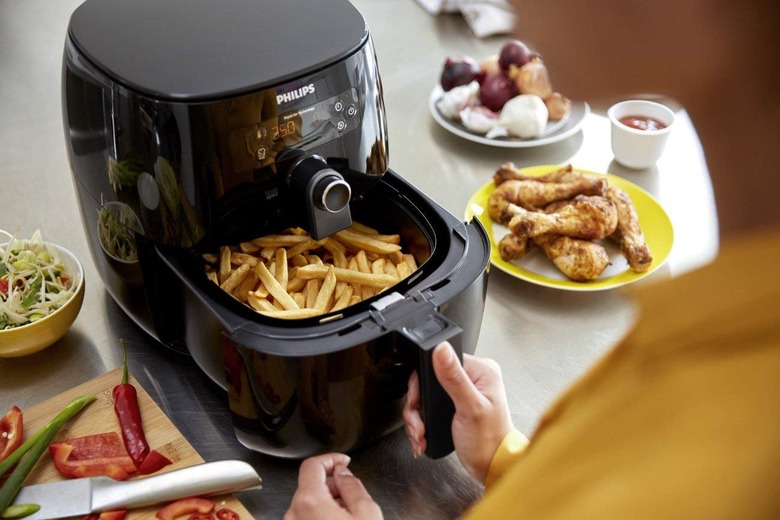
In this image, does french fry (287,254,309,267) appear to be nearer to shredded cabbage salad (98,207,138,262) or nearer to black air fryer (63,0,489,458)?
black air fryer (63,0,489,458)

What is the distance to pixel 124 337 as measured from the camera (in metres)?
1.31

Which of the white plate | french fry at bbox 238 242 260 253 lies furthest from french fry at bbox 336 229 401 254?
the white plate

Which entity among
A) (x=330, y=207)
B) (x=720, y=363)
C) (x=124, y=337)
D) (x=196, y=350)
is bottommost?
(x=124, y=337)

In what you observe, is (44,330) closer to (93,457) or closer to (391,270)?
(93,457)

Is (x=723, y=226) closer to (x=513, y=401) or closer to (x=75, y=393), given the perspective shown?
(x=513, y=401)

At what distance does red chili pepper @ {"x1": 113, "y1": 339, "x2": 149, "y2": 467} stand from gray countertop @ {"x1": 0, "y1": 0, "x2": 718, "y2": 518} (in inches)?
2.4

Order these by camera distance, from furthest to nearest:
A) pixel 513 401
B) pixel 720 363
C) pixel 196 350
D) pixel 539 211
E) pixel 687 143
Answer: pixel 687 143 → pixel 539 211 → pixel 513 401 → pixel 196 350 → pixel 720 363

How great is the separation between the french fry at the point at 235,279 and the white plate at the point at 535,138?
0.72m

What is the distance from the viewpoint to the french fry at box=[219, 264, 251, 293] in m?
1.10

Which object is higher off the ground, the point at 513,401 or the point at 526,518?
the point at 526,518

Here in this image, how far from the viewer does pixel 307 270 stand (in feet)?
3.64

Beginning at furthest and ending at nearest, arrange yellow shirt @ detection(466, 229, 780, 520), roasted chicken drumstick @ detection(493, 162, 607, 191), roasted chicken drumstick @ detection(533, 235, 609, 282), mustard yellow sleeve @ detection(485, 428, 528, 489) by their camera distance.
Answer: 1. roasted chicken drumstick @ detection(493, 162, 607, 191)
2. roasted chicken drumstick @ detection(533, 235, 609, 282)
3. mustard yellow sleeve @ detection(485, 428, 528, 489)
4. yellow shirt @ detection(466, 229, 780, 520)

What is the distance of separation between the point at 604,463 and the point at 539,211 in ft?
3.30

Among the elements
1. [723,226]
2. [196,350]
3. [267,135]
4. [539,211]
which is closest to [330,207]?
[267,135]
